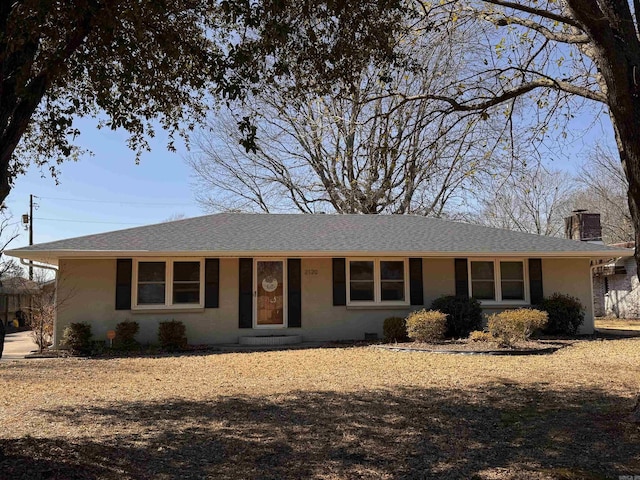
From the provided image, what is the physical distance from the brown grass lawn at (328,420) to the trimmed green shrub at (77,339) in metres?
2.41

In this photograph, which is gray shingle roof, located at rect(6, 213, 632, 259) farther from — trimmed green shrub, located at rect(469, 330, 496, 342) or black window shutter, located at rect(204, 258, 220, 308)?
trimmed green shrub, located at rect(469, 330, 496, 342)

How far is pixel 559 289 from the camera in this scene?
15.5 m

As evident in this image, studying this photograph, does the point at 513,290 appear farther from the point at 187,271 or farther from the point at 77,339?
the point at 77,339

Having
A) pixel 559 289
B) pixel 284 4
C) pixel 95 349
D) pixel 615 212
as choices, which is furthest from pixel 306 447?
pixel 615 212

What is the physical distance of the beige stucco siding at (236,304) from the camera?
13.5 m

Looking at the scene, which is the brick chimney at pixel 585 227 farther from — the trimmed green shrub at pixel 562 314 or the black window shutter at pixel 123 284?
the black window shutter at pixel 123 284

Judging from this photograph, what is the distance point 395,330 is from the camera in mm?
13570

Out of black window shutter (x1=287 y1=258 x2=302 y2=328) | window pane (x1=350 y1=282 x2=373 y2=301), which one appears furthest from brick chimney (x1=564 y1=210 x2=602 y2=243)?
black window shutter (x1=287 y1=258 x2=302 y2=328)

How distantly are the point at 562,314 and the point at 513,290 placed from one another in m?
1.51

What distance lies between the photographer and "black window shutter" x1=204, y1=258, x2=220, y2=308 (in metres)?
14.0

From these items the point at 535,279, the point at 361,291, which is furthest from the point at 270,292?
the point at 535,279

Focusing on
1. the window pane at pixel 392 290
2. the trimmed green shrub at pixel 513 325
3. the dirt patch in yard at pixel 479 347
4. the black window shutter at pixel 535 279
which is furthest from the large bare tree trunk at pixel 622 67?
the black window shutter at pixel 535 279

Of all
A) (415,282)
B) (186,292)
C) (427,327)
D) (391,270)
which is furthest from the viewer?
(391,270)

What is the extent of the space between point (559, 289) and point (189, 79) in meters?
12.4
